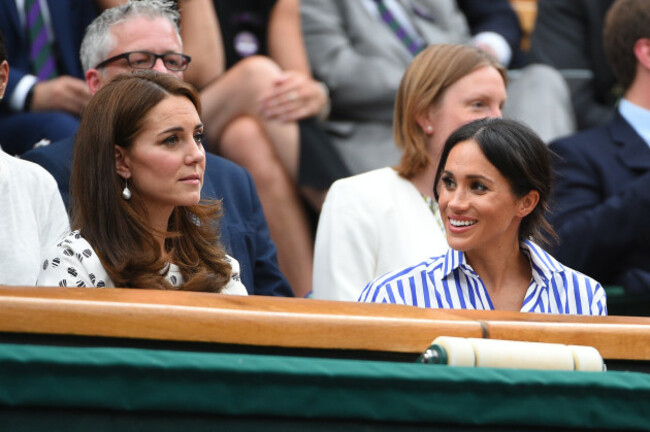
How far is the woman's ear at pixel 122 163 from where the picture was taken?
227cm

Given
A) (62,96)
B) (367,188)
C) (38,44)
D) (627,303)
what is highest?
(38,44)

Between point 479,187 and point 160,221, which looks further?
point 479,187

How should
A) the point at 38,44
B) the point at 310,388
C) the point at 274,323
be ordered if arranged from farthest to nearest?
1. the point at 38,44
2. the point at 274,323
3. the point at 310,388

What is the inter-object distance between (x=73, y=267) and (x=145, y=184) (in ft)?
0.89

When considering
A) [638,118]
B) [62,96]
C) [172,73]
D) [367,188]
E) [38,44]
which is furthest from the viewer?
[638,118]

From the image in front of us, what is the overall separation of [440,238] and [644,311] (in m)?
0.70

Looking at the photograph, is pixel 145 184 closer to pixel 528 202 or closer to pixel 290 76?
pixel 528 202

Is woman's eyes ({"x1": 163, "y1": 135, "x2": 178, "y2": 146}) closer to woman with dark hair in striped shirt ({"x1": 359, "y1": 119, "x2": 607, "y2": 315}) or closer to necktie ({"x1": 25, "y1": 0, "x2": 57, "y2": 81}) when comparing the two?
woman with dark hair in striped shirt ({"x1": 359, "y1": 119, "x2": 607, "y2": 315})

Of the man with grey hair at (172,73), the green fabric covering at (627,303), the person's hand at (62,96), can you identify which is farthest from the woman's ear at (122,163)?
the green fabric covering at (627,303)

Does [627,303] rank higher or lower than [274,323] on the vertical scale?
lower

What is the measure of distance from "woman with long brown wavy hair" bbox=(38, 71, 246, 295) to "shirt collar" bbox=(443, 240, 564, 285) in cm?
46

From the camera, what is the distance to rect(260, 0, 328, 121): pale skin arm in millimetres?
3492

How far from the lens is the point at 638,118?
3.66m

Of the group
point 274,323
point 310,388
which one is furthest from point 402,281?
point 310,388
